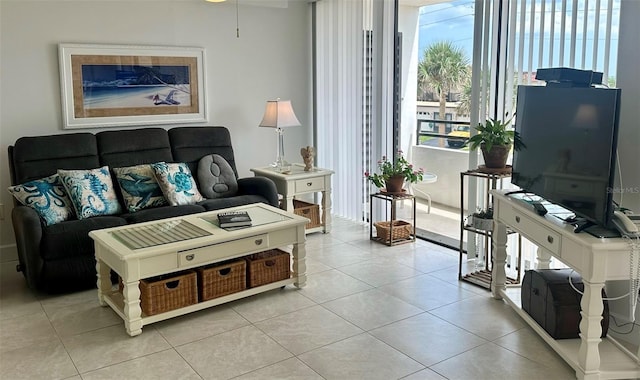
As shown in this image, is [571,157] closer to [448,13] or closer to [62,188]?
[62,188]

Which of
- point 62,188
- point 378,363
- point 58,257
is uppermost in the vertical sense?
point 62,188

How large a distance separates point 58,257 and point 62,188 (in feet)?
2.11

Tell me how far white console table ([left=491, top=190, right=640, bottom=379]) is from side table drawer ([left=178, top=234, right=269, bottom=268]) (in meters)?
1.54

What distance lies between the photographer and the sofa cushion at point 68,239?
3.59 metres

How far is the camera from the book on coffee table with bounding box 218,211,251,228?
351 cm

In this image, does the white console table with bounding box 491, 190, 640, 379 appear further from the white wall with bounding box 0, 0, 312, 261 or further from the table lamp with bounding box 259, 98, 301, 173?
the white wall with bounding box 0, 0, 312, 261

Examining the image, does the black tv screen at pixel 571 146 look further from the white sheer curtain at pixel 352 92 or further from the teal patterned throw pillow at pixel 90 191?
the teal patterned throw pillow at pixel 90 191

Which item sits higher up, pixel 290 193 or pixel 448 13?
pixel 448 13

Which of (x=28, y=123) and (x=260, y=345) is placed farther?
(x=28, y=123)

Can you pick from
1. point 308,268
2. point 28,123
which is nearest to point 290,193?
point 308,268

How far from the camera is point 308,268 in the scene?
4.26 metres

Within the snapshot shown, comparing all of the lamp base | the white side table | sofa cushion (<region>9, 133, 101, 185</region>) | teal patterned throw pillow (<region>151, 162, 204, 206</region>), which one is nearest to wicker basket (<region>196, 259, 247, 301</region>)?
Answer: teal patterned throw pillow (<region>151, 162, 204, 206</region>)

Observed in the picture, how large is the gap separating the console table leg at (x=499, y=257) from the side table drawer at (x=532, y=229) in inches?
4.9

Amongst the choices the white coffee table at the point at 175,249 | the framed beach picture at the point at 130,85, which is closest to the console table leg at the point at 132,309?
the white coffee table at the point at 175,249
